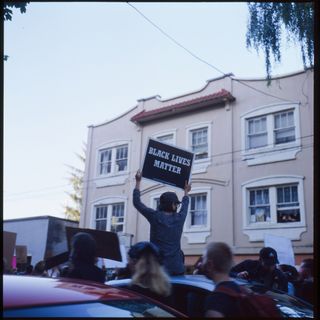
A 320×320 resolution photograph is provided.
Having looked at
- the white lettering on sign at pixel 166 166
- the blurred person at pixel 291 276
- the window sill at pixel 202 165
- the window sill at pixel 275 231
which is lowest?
the blurred person at pixel 291 276

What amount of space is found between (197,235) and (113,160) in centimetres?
699

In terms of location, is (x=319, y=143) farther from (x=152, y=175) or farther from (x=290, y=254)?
(x=290, y=254)

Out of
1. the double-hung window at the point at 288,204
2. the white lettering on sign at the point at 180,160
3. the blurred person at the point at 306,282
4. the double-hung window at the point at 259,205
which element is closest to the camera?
the blurred person at the point at 306,282

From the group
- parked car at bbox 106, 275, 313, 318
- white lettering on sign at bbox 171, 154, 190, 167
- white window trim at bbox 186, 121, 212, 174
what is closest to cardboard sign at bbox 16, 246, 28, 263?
white lettering on sign at bbox 171, 154, 190, 167

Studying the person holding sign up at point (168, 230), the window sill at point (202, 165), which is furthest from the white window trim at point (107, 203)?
the person holding sign up at point (168, 230)

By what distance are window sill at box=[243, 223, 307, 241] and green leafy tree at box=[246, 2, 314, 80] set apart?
28.4 ft

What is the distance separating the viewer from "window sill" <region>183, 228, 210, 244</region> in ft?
61.0

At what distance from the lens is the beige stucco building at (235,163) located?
55.6ft

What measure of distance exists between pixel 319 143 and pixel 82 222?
2271cm

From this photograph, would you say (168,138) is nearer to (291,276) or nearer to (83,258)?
(291,276)

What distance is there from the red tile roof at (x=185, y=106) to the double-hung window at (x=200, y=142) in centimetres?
111

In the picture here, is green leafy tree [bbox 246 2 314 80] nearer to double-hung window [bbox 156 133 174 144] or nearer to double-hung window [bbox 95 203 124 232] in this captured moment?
double-hung window [bbox 156 133 174 144]

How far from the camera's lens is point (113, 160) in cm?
2352

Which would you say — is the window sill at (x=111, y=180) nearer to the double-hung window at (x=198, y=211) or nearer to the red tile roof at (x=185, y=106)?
the red tile roof at (x=185, y=106)
